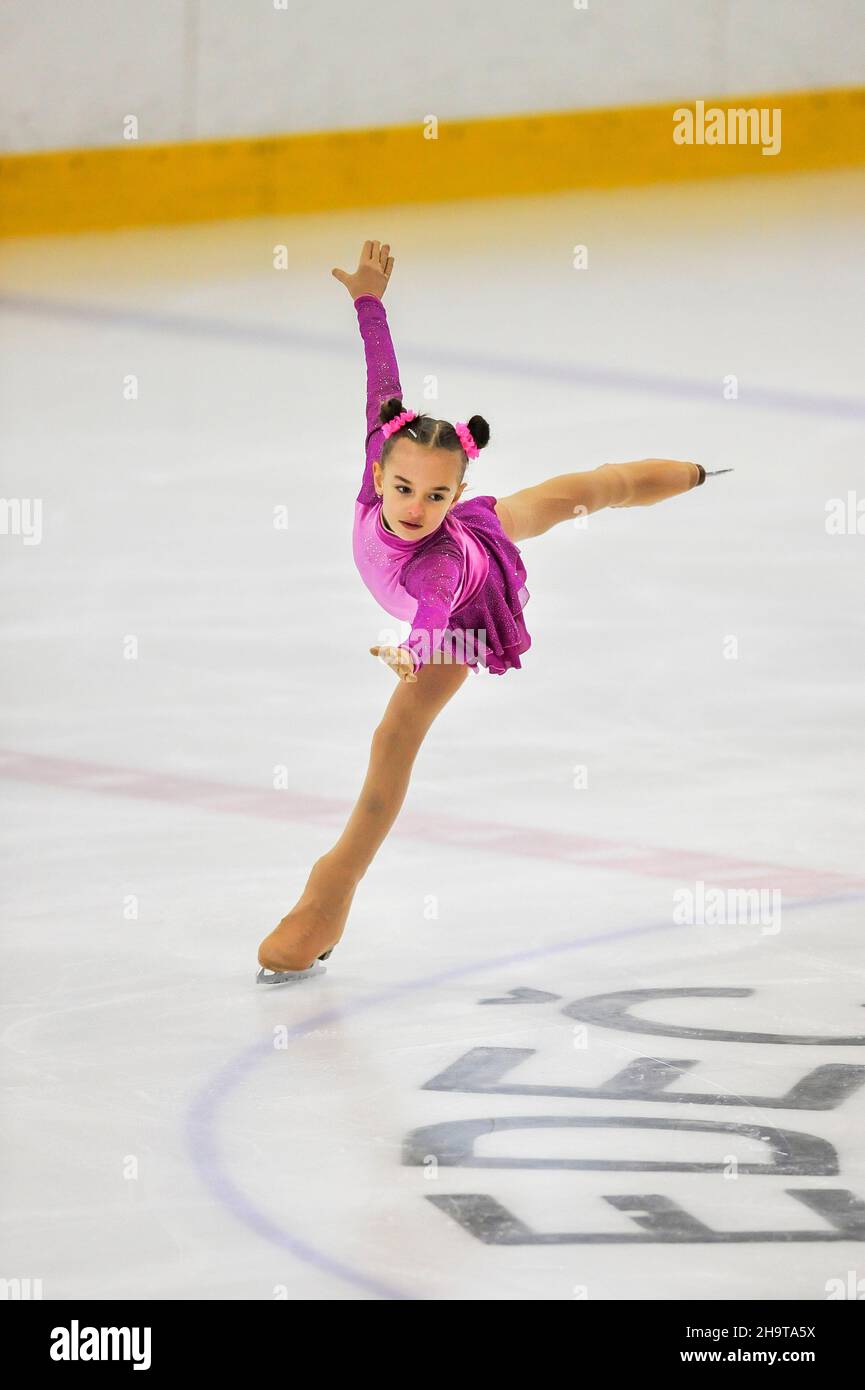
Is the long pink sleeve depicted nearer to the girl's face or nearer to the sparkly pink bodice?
the sparkly pink bodice

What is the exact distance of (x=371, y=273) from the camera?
441 cm

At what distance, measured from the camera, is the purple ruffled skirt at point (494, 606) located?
4.17 metres

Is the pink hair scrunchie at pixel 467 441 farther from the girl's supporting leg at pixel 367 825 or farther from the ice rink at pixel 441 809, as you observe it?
the ice rink at pixel 441 809

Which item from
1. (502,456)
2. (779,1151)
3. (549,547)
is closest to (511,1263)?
(779,1151)

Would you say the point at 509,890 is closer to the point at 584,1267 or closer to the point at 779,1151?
the point at 779,1151

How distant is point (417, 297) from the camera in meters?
10.4

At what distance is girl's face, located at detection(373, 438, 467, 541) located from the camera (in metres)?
3.91

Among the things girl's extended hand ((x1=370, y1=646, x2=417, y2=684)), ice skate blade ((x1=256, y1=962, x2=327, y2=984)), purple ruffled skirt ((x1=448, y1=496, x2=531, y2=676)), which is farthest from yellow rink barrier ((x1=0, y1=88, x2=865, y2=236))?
girl's extended hand ((x1=370, y1=646, x2=417, y2=684))

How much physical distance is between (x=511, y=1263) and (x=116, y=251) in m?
9.01

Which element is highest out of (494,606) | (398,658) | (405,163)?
(405,163)

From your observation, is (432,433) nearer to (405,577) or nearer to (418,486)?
(418,486)

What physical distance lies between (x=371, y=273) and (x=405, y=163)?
7.59m

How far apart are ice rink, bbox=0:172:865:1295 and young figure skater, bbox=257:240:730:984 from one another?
0.45 feet

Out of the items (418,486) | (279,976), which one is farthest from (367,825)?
(418,486)
